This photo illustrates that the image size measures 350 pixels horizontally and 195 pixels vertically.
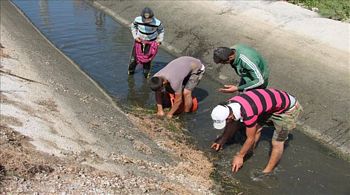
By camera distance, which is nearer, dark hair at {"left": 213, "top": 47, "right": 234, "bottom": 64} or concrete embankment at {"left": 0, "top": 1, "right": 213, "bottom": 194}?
concrete embankment at {"left": 0, "top": 1, "right": 213, "bottom": 194}

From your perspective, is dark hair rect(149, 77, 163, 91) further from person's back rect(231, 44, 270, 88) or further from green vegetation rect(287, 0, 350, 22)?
green vegetation rect(287, 0, 350, 22)

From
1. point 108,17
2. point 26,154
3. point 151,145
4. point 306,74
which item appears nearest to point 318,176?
point 151,145

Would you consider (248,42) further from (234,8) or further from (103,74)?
(103,74)

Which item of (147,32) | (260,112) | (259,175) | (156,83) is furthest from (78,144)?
(147,32)

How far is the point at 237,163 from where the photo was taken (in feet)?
21.7

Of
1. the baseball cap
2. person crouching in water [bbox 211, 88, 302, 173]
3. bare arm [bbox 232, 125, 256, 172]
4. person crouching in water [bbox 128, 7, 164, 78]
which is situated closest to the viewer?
the baseball cap

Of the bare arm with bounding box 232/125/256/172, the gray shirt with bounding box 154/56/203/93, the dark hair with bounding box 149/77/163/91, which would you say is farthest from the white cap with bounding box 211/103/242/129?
the gray shirt with bounding box 154/56/203/93

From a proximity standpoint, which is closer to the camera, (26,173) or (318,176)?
(26,173)

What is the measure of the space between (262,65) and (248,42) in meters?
5.15

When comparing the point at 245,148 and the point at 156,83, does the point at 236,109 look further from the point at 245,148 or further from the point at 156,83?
the point at 156,83

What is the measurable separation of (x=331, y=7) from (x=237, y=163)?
26.7 feet

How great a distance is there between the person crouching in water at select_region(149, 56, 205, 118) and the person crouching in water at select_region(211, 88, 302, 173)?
6.11ft

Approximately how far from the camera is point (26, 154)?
5.58 meters

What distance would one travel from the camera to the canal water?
668 centimetres
